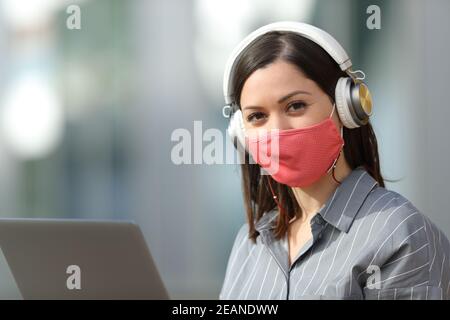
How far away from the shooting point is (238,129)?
1.77 m

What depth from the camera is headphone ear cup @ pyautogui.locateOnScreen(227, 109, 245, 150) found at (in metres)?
1.77

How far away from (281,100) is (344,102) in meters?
0.15

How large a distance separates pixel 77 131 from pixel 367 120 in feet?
13.5

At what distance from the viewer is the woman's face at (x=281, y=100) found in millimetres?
1607

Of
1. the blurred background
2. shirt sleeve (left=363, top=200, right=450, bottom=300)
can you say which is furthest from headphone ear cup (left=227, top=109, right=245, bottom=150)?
the blurred background

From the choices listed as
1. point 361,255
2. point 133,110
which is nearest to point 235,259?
point 361,255

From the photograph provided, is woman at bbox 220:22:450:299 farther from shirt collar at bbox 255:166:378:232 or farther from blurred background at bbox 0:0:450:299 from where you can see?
blurred background at bbox 0:0:450:299

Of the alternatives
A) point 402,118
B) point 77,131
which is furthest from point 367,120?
point 77,131

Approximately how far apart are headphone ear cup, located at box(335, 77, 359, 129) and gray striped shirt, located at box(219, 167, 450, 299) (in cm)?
13

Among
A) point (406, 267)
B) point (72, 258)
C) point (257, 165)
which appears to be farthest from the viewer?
point (257, 165)

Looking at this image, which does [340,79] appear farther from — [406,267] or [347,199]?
[406,267]

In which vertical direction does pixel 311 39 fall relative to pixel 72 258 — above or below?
above

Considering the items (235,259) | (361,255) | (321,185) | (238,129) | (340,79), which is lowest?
(235,259)

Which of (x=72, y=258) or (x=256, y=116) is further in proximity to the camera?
(x=256, y=116)
